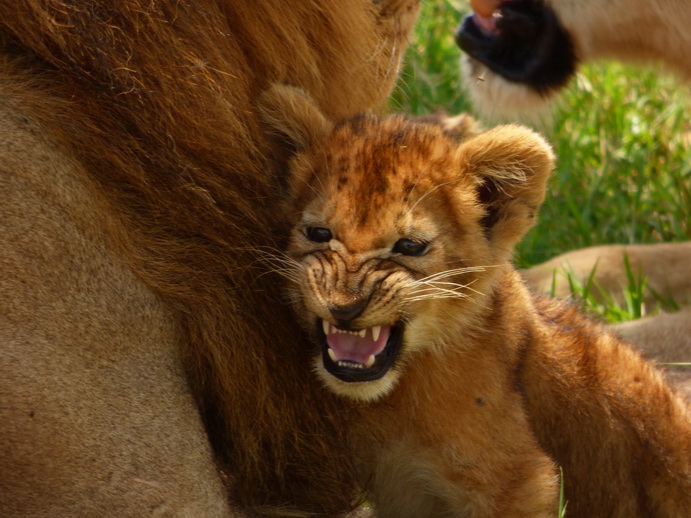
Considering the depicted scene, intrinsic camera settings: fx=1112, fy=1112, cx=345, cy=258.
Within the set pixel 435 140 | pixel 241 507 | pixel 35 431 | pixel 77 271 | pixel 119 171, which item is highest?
pixel 435 140

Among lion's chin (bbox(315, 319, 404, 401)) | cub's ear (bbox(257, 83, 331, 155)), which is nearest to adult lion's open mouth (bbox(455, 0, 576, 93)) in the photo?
cub's ear (bbox(257, 83, 331, 155))

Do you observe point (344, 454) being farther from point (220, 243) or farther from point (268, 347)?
point (220, 243)

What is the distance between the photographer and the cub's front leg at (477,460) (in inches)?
104

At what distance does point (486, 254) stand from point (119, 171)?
918mm

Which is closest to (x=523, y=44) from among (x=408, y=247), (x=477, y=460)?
(x=408, y=247)

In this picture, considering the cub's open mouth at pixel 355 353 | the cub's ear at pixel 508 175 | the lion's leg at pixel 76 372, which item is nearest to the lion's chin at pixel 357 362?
the cub's open mouth at pixel 355 353

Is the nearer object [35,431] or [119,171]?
[35,431]

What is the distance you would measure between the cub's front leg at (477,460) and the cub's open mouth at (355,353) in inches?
9.6

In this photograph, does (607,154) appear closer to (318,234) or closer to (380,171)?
(380,171)

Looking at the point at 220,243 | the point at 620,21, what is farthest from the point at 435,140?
the point at 620,21

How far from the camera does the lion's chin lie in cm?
245

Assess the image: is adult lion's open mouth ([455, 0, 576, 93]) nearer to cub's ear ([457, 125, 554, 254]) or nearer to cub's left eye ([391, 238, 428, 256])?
cub's ear ([457, 125, 554, 254])

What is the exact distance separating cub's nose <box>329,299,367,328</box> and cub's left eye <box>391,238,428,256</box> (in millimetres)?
205

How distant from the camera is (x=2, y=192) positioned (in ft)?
7.44
